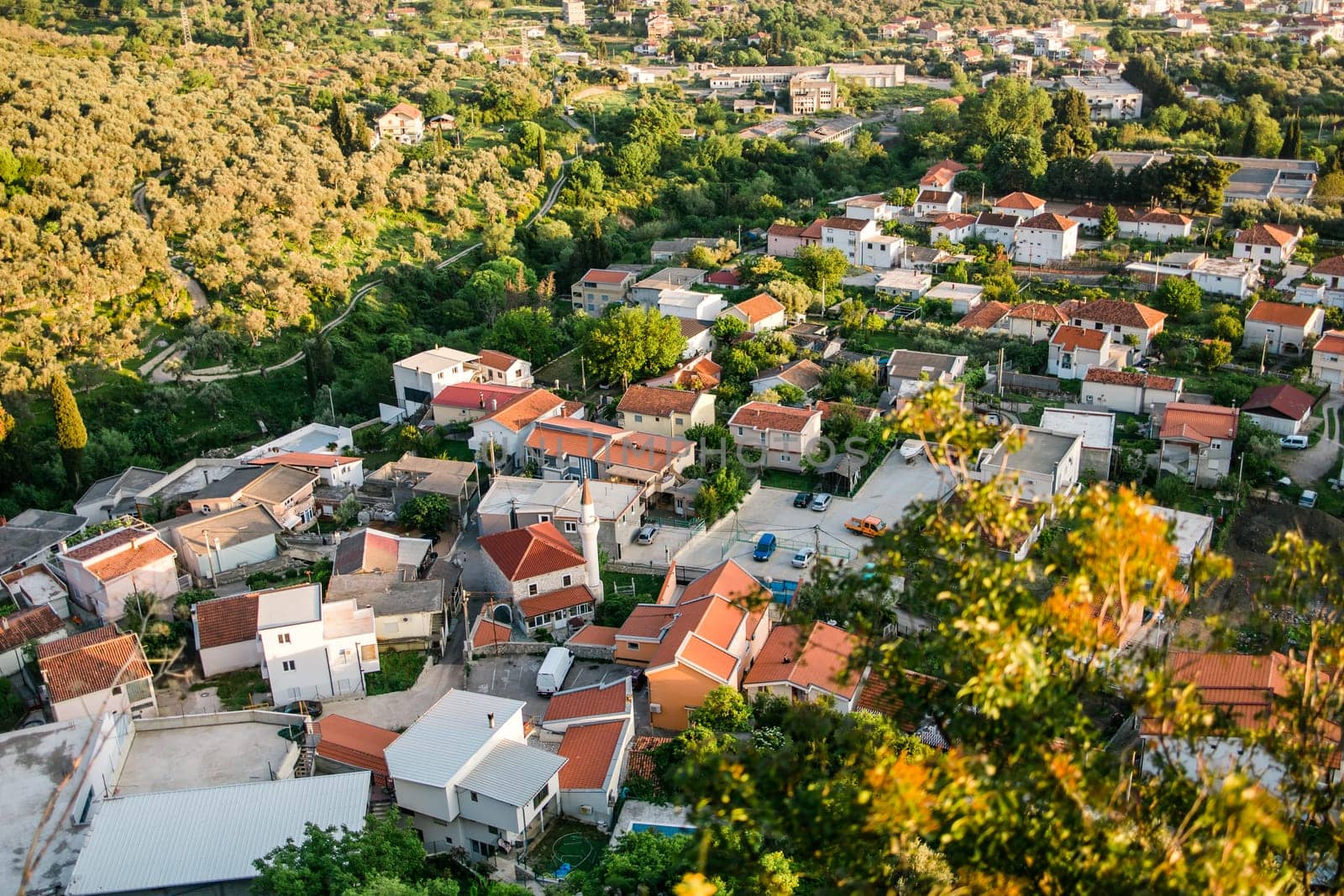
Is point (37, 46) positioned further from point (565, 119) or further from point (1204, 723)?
point (1204, 723)

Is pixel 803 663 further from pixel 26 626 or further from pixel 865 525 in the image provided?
pixel 26 626

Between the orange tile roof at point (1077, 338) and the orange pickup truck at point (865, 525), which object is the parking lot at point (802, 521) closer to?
the orange pickup truck at point (865, 525)

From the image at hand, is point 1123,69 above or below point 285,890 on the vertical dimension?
above

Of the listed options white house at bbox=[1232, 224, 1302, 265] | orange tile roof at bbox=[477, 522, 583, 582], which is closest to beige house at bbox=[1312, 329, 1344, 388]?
white house at bbox=[1232, 224, 1302, 265]

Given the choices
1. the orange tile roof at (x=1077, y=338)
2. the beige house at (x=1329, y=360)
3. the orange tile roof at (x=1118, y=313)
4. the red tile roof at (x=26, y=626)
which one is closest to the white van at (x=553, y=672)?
the red tile roof at (x=26, y=626)

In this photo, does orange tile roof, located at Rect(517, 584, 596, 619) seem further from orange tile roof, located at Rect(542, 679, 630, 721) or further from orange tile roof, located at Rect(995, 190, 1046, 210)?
orange tile roof, located at Rect(995, 190, 1046, 210)

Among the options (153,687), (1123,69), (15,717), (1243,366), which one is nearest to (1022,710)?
(153,687)
